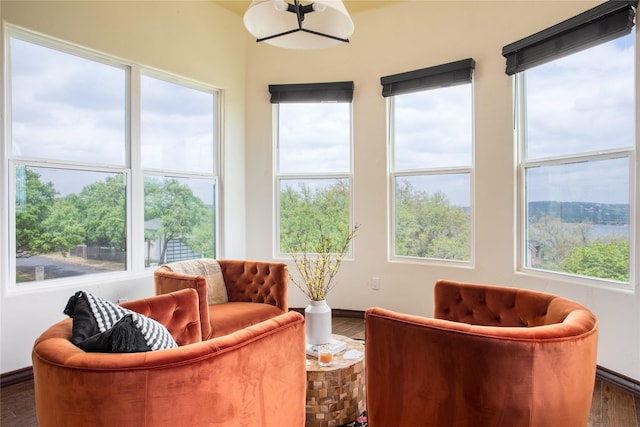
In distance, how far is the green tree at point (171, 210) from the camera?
3.61m

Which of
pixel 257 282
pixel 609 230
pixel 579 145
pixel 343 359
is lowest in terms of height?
pixel 343 359

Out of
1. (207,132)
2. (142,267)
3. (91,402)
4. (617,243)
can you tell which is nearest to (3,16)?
(207,132)

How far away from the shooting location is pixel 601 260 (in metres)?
2.70

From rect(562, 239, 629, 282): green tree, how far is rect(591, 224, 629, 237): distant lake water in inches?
2.1

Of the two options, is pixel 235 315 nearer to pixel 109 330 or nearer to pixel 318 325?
pixel 318 325

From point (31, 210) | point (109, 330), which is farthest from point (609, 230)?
point (31, 210)

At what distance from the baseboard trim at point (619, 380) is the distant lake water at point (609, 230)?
→ 979 millimetres

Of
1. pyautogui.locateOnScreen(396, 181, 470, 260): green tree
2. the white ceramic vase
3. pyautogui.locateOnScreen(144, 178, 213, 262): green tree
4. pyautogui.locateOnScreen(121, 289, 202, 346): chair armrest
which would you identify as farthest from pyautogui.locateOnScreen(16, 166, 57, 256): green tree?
pyautogui.locateOnScreen(396, 181, 470, 260): green tree

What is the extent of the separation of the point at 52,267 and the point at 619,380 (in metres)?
4.36

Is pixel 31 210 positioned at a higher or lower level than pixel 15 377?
higher

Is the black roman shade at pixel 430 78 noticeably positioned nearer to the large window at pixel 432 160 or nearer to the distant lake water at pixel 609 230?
the large window at pixel 432 160

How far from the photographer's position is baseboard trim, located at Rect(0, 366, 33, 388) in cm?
257

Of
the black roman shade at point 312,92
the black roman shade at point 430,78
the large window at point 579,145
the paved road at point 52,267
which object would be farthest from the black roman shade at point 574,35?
the paved road at point 52,267

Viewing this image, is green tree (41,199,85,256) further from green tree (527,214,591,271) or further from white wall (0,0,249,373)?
green tree (527,214,591,271)
